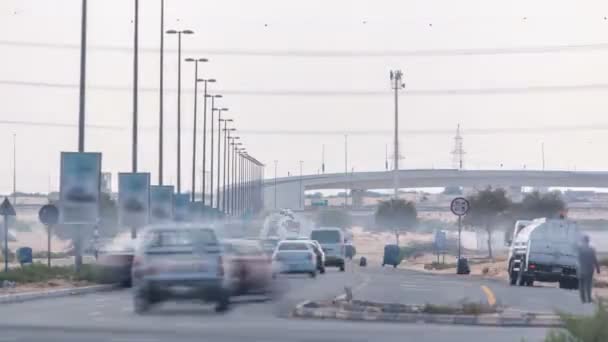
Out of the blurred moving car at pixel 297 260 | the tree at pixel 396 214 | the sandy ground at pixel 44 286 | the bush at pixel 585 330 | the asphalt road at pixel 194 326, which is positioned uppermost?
the tree at pixel 396 214

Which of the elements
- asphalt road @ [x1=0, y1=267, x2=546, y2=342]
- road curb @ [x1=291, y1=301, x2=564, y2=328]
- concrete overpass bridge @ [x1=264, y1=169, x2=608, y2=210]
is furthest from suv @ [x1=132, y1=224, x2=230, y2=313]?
concrete overpass bridge @ [x1=264, y1=169, x2=608, y2=210]

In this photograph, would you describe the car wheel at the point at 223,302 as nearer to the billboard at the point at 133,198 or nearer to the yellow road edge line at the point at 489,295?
the yellow road edge line at the point at 489,295

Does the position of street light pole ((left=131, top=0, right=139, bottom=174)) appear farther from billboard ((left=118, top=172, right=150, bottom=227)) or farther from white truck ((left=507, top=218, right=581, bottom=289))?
white truck ((left=507, top=218, right=581, bottom=289))

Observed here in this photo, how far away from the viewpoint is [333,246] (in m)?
68.8

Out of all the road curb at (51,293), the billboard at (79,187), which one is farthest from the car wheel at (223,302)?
the billboard at (79,187)

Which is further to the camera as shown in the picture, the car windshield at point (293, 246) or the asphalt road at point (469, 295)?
the car windshield at point (293, 246)

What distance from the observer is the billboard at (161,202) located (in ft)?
202

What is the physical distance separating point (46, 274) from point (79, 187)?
2850mm

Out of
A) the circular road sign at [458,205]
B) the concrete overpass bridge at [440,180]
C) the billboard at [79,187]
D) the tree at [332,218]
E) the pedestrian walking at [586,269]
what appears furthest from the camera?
the tree at [332,218]

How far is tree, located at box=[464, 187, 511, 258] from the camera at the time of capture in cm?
10575

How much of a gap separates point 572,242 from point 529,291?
4522mm

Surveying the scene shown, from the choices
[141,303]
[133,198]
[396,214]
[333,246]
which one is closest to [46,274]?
[133,198]

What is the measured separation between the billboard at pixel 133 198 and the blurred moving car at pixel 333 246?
16.2 meters

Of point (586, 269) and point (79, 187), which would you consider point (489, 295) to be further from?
point (79, 187)
